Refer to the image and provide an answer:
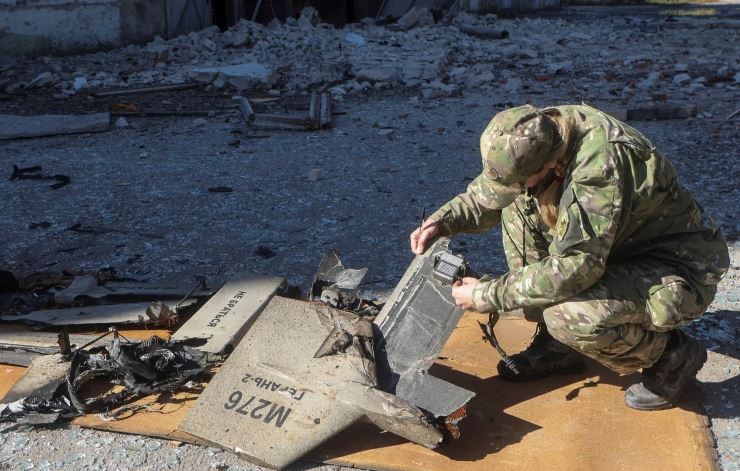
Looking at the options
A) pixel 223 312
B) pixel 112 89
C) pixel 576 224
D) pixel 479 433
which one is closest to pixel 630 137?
pixel 576 224

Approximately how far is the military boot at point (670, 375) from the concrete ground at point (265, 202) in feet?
0.63

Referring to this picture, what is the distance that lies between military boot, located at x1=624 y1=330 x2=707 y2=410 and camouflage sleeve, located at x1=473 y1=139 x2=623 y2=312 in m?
0.50

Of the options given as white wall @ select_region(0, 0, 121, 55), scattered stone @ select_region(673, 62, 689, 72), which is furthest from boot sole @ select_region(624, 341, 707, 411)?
white wall @ select_region(0, 0, 121, 55)

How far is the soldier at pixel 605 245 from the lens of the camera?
2348 millimetres

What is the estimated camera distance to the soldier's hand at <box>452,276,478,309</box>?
2.65 meters

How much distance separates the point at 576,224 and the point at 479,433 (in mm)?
841

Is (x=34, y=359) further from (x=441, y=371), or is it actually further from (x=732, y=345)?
(x=732, y=345)

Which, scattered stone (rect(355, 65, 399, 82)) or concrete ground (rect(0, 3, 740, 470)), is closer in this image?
concrete ground (rect(0, 3, 740, 470))

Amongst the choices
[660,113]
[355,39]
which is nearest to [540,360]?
[660,113]

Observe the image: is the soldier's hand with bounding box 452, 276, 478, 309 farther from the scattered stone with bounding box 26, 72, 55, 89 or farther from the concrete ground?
the scattered stone with bounding box 26, 72, 55, 89

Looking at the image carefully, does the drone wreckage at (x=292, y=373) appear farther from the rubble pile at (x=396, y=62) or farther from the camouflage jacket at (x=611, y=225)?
the rubble pile at (x=396, y=62)

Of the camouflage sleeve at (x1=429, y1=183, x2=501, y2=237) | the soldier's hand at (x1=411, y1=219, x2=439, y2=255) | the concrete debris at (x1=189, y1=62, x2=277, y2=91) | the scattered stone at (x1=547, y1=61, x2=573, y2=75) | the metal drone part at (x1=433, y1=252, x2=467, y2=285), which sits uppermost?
the camouflage sleeve at (x1=429, y1=183, x2=501, y2=237)

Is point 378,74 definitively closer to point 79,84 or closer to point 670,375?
point 79,84

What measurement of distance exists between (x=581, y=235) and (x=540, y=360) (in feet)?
2.64
